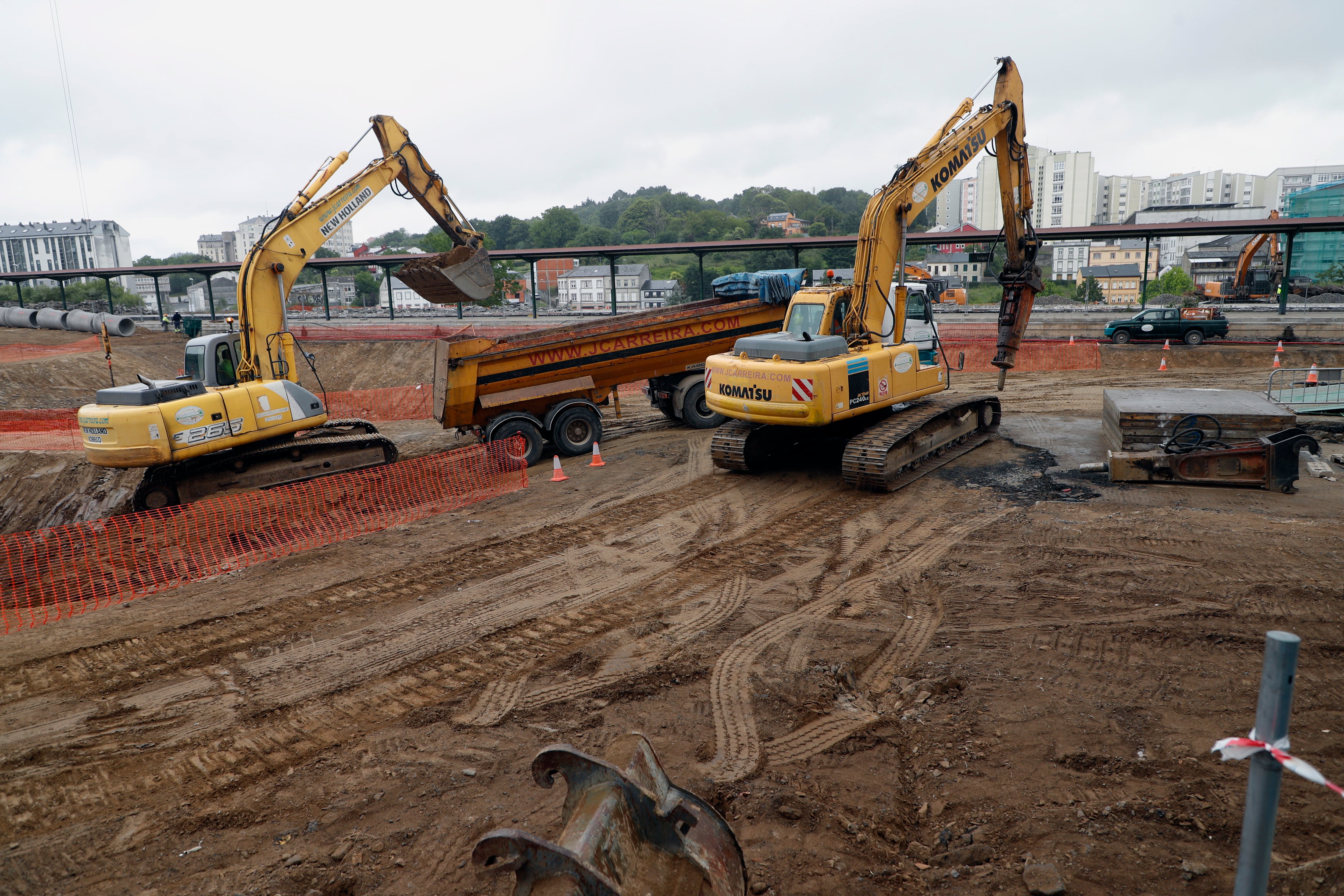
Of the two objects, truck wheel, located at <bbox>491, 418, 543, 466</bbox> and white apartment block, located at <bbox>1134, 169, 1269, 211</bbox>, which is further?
white apartment block, located at <bbox>1134, 169, 1269, 211</bbox>

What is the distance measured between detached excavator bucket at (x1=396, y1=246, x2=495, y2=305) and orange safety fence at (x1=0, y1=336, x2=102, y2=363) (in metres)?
20.3

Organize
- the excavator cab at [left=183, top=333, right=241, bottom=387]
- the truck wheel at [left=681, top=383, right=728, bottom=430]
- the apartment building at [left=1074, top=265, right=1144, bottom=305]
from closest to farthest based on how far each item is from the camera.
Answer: the excavator cab at [left=183, top=333, right=241, bottom=387], the truck wheel at [left=681, top=383, right=728, bottom=430], the apartment building at [left=1074, top=265, right=1144, bottom=305]

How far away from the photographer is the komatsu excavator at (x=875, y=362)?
34.1 feet

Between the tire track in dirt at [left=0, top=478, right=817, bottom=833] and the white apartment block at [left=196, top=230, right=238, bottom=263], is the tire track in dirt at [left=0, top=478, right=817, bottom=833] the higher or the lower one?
the lower one

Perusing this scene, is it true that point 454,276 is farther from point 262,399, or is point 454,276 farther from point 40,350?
point 40,350

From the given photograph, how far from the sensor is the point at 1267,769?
6.42 feet

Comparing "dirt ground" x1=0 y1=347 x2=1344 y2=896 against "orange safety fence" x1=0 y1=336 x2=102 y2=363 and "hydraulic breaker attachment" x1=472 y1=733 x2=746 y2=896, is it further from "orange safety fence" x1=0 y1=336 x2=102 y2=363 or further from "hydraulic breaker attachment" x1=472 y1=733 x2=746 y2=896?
"orange safety fence" x1=0 y1=336 x2=102 y2=363

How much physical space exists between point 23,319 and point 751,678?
4651 cm

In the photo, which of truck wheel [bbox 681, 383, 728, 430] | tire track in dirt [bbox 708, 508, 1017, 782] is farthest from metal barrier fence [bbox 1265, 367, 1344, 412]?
truck wheel [bbox 681, 383, 728, 430]

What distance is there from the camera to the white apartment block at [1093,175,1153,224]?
139000 millimetres

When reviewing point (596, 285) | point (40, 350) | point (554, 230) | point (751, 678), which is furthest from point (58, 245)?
point (751, 678)

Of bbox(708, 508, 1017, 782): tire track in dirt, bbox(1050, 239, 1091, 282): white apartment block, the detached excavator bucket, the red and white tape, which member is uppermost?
bbox(1050, 239, 1091, 282): white apartment block

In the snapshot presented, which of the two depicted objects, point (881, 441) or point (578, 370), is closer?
point (881, 441)

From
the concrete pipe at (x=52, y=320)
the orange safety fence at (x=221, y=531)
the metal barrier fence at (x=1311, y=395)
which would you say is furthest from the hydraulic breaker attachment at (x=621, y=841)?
the concrete pipe at (x=52, y=320)
